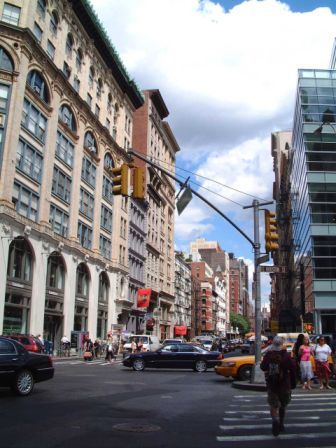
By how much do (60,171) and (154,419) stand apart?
36.8m

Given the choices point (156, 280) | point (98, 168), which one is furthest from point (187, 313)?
point (98, 168)

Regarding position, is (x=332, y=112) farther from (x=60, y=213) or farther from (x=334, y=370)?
(x=334, y=370)

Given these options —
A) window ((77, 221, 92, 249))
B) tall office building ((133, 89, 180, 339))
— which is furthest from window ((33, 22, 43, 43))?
tall office building ((133, 89, 180, 339))

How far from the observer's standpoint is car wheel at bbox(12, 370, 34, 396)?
13.0 metres

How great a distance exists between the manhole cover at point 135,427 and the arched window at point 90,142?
43667 millimetres

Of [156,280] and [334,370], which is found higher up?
[156,280]

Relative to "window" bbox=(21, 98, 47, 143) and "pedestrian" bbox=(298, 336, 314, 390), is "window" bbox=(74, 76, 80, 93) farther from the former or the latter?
"pedestrian" bbox=(298, 336, 314, 390)

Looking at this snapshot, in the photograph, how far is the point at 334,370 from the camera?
18.3 meters

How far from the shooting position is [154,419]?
10.3 metres

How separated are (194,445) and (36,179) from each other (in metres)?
34.6

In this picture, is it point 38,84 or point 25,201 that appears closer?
point 25,201

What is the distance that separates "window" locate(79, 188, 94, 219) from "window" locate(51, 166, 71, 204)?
2.85 m

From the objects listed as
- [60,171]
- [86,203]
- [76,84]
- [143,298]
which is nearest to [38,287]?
[60,171]

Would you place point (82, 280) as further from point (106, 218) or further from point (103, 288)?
point (106, 218)
